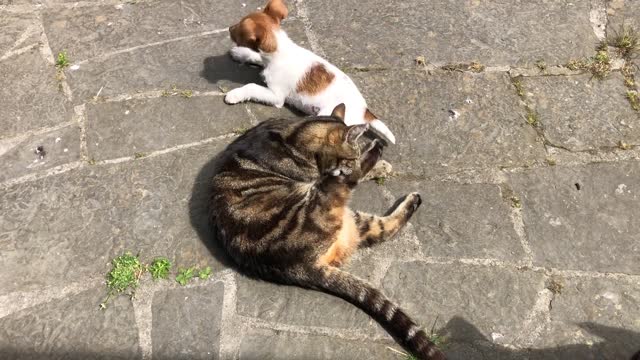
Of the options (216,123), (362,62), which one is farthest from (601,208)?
(216,123)

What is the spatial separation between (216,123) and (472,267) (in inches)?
82.9

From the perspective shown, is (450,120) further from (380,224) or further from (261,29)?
(261,29)

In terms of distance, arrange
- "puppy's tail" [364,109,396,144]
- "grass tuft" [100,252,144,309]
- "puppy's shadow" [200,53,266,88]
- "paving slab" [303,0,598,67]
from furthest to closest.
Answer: "paving slab" [303,0,598,67] → "puppy's shadow" [200,53,266,88] → "puppy's tail" [364,109,396,144] → "grass tuft" [100,252,144,309]

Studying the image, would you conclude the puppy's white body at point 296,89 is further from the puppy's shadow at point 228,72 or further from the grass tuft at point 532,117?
the grass tuft at point 532,117

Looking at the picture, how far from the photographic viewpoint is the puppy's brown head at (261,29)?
374 centimetres

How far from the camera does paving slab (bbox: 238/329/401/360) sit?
2.79m

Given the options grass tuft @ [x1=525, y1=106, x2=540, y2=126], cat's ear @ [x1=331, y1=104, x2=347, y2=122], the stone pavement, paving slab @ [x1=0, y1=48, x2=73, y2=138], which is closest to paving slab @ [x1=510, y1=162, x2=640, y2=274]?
the stone pavement

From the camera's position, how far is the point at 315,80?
379cm

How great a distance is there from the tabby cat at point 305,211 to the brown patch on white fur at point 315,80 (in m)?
0.36

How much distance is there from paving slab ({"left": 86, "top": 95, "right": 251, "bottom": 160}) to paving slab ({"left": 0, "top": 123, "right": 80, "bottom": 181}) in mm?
123

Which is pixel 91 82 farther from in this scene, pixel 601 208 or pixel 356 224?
pixel 601 208

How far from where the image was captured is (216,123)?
12.6 ft

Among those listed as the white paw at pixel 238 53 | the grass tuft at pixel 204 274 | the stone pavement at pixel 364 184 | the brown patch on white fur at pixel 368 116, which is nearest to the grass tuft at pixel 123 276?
the stone pavement at pixel 364 184

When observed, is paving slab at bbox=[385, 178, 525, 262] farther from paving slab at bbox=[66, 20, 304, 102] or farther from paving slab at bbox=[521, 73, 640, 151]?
paving slab at bbox=[66, 20, 304, 102]
